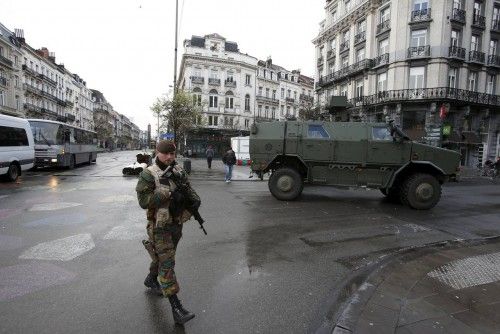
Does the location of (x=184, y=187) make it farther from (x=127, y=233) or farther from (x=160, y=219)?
(x=127, y=233)

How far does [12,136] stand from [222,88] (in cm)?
4189

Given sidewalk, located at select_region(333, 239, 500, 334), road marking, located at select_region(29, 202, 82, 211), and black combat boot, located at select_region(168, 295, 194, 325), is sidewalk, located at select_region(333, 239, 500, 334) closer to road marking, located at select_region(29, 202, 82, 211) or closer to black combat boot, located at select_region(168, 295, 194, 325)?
black combat boot, located at select_region(168, 295, 194, 325)

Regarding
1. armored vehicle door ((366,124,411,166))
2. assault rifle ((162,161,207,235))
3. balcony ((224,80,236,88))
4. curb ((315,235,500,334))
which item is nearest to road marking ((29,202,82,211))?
assault rifle ((162,161,207,235))

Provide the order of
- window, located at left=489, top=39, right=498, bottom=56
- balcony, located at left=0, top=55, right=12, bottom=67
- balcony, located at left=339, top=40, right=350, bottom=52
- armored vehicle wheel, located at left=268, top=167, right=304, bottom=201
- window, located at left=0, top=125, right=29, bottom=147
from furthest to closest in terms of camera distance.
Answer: balcony, located at left=0, top=55, right=12, bottom=67 < balcony, located at left=339, top=40, right=350, bottom=52 < window, located at left=489, top=39, right=498, bottom=56 < window, located at left=0, top=125, right=29, bottom=147 < armored vehicle wheel, located at left=268, top=167, right=304, bottom=201

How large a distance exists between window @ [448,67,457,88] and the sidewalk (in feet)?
85.6

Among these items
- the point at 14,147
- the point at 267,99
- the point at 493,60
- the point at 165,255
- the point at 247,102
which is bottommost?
the point at 165,255

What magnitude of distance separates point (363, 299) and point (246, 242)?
2.46m

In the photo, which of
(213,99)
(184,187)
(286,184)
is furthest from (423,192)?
(213,99)

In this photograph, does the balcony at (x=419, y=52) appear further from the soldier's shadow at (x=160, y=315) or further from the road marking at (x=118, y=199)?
the soldier's shadow at (x=160, y=315)

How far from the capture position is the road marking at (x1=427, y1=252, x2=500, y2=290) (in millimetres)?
4117

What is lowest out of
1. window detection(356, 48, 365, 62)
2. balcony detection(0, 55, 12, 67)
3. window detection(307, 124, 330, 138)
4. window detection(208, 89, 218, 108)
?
window detection(307, 124, 330, 138)

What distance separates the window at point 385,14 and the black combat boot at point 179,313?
31.5 meters

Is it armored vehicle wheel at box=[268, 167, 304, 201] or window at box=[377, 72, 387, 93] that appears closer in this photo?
armored vehicle wheel at box=[268, 167, 304, 201]

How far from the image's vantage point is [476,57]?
90.0 ft
